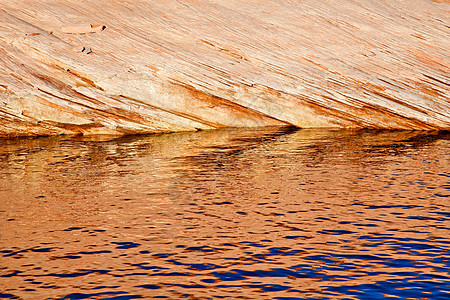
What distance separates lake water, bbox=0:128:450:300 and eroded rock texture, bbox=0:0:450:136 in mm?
6233

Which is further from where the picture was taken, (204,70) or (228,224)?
(204,70)

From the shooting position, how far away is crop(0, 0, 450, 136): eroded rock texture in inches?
1128

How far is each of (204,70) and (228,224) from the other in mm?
17425

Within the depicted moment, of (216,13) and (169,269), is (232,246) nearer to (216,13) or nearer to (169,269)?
(169,269)

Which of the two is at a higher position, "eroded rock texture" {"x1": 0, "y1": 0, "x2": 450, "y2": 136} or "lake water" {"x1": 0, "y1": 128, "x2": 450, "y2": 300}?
"eroded rock texture" {"x1": 0, "y1": 0, "x2": 450, "y2": 136}

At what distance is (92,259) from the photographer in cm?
1082

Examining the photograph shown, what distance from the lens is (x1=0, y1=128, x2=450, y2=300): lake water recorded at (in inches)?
376

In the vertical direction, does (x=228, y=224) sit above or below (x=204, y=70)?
below

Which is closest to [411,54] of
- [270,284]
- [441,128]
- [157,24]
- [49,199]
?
[441,128]

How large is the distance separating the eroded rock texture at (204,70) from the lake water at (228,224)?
6233mm

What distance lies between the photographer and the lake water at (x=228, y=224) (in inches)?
376

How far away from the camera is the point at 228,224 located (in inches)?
512

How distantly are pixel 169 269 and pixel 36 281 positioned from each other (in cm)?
231

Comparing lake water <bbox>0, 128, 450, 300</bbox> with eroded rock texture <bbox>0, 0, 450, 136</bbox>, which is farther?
eroded rock texture <bbox>0, 0, 450, 136</bbox>
